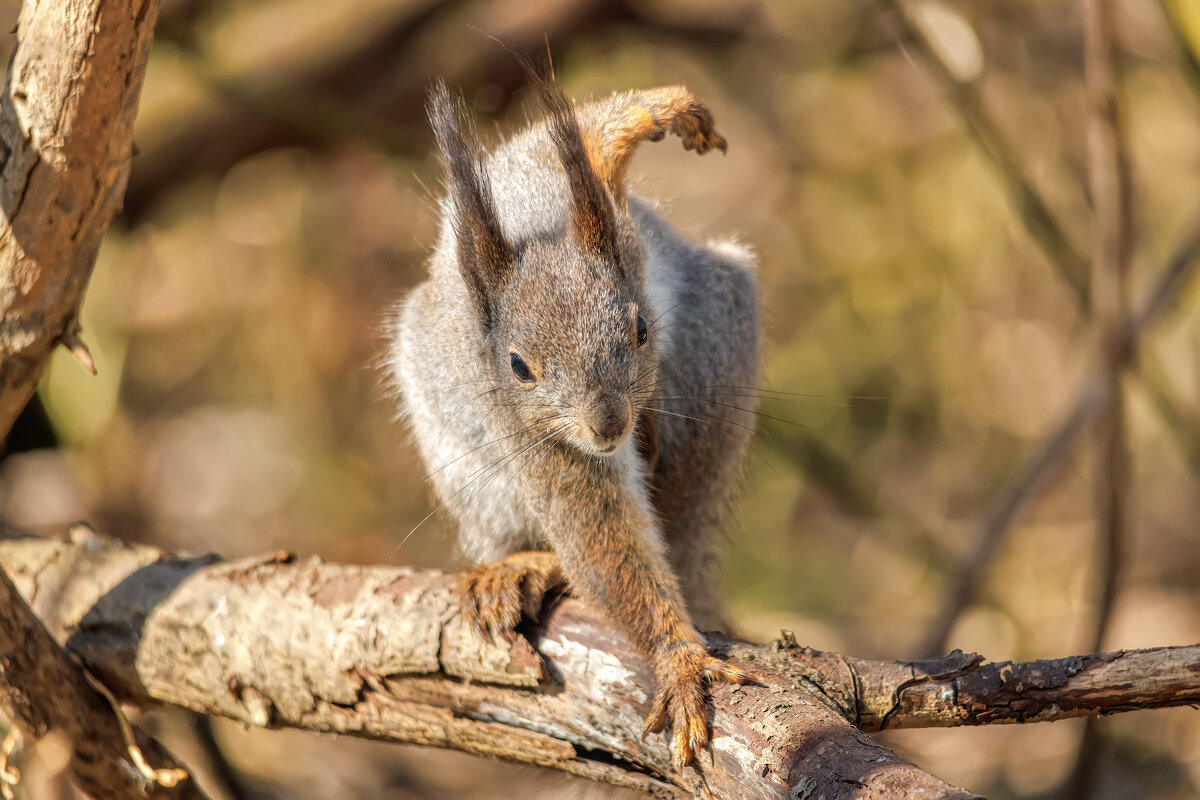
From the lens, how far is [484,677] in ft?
7.11

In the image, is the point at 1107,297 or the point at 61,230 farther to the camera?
the point at 1107,297

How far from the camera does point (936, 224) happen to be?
5.29 m

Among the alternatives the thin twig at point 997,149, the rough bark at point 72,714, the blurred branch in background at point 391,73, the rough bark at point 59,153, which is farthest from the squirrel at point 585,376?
the blurred branch in background at point 391,73

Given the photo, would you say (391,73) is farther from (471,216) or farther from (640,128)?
(471,216)

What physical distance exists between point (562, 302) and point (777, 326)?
3.12 meters

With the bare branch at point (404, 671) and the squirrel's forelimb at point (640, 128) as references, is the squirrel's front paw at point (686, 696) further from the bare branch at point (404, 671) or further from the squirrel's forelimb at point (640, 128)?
the squirrel's forelimb at point (640, 128)

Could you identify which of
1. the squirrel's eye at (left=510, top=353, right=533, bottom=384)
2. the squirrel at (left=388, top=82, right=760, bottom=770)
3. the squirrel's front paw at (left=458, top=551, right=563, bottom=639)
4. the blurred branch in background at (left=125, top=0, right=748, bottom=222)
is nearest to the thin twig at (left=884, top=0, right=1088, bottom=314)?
the squirrel at (left=388, top=82, right=760, bottom=770)

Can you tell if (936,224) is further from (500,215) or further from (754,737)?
(754,737)

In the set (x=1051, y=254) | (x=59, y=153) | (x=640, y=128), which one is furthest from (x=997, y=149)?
(x=59, y=153)

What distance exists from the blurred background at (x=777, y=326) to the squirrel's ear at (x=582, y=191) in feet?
6.32

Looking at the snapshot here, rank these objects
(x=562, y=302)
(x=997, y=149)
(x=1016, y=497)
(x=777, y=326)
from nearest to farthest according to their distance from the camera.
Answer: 1. (x=562, y=302)
2. (x=997, y=149)
3. (x=1016, y=497)
4. (x=777, y=326)

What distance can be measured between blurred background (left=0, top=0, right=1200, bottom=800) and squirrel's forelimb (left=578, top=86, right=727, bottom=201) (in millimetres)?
1756

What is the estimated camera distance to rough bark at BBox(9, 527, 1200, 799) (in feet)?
5.57

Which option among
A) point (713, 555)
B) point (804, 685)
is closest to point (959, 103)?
point (713, 555)
